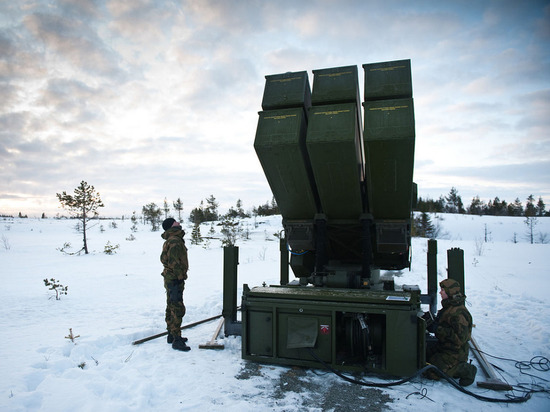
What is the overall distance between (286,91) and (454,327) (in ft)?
13.0

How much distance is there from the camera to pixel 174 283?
5.55 meters

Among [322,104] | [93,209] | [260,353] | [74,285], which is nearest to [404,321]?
[260,353]

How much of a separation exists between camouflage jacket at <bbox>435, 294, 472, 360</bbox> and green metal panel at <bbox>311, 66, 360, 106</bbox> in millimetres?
3061

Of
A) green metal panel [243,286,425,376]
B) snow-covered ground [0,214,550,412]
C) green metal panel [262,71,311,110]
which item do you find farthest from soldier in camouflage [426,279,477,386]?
green metal panel [262,71,311,110]

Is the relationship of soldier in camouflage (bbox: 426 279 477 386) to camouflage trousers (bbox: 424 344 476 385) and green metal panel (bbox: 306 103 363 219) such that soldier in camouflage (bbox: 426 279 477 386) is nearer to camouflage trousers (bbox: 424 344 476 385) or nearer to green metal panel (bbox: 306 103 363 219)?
camouflage trousers (bbox: 424 344 476 385)

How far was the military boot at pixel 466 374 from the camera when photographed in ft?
13.6

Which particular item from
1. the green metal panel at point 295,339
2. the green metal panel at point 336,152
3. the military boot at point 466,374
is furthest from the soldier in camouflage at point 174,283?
the military boot at point 466,374

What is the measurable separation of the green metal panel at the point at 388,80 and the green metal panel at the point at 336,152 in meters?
0.40

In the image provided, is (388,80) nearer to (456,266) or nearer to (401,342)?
(456,266)

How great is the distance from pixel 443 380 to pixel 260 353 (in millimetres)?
2294

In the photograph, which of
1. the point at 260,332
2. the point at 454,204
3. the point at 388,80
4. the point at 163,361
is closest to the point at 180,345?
the point at 163,361

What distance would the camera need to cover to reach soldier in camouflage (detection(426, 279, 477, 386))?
4199 mm

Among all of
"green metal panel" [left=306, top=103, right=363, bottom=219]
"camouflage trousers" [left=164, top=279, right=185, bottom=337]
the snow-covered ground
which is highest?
"green metal panel" [left=306, top=103, right=363, bottom=219]

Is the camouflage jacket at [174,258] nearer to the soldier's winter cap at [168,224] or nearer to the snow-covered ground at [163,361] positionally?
the soldier's winter cap at [168,224]
